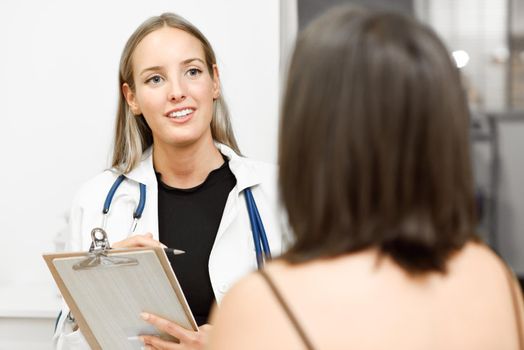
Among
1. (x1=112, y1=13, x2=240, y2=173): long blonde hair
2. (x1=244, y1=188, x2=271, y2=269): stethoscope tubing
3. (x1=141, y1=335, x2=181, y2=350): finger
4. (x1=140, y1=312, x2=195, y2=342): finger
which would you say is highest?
(x1=112, y1=13, x2=240, y2=173): long blonde hair

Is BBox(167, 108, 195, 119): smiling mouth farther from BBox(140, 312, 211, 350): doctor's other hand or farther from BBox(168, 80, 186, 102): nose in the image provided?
BBox(140, 312, 211, 350): doctor's other hand

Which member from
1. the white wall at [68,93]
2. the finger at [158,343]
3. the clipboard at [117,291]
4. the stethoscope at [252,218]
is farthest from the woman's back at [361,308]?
the white wall at [68,93]

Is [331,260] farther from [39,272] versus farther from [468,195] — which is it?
[39,272]

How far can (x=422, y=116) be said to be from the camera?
34.1 inches

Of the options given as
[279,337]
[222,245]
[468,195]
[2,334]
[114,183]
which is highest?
[468,195]

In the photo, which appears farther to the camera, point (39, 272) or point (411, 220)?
point (39, 272)

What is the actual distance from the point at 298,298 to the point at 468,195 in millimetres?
227

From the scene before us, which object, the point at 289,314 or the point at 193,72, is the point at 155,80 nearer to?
the point at 193,72

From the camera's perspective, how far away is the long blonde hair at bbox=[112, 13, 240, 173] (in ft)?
6.61

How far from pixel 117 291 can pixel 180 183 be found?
47cm

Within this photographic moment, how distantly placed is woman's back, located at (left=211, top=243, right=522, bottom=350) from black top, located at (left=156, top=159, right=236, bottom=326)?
1.01 meters

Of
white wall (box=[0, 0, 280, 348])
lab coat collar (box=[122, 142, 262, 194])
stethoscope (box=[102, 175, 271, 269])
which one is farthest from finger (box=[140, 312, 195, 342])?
white wall (box=[0, 0, 280, 348])

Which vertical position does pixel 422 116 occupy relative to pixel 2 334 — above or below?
above

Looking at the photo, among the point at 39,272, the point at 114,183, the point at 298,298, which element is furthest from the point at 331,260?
the point at 39,272
